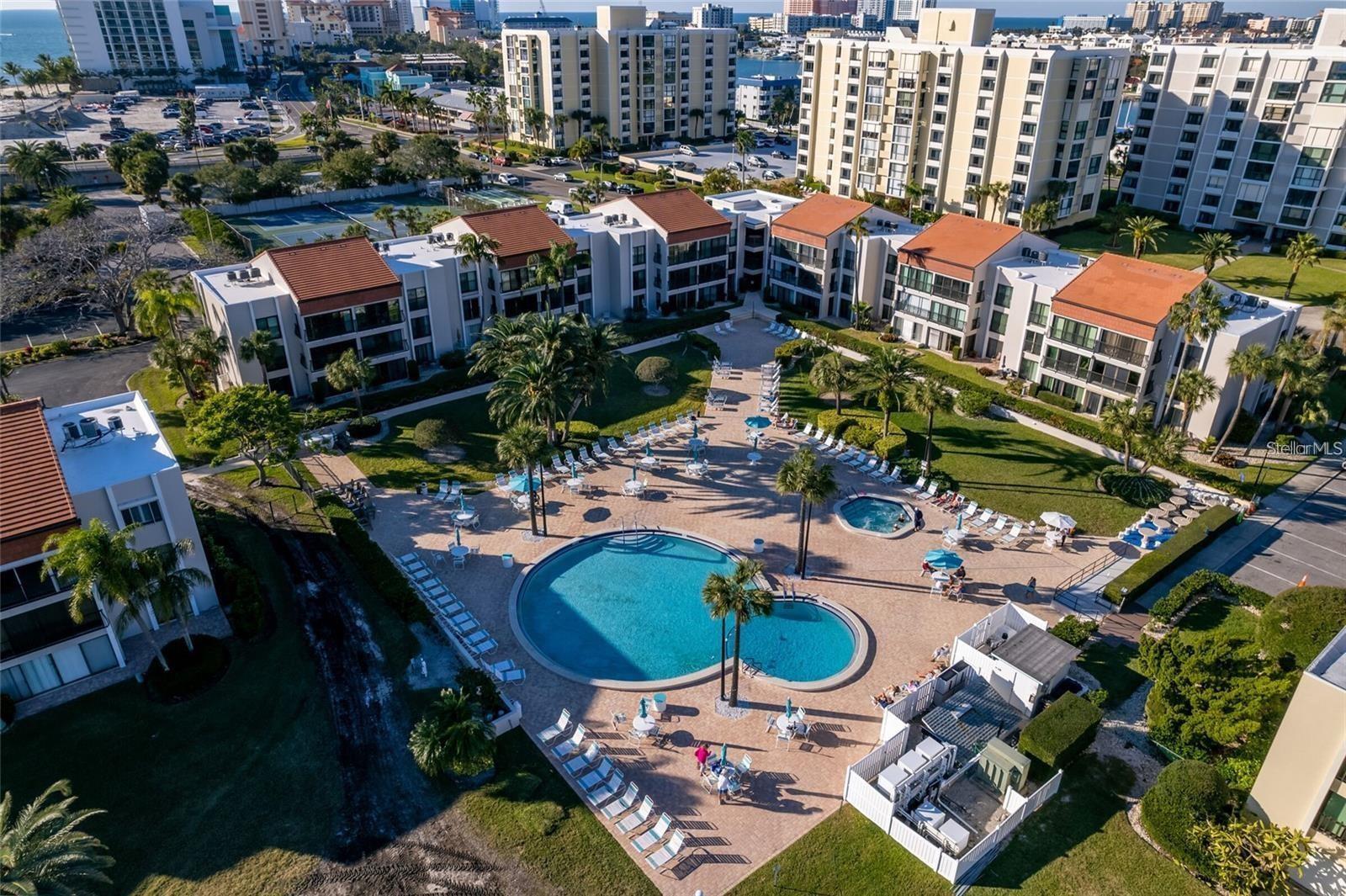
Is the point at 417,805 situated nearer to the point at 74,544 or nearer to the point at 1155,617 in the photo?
the point at 74,544

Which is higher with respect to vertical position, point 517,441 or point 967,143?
point 967,143

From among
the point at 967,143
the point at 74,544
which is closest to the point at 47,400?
the point at 74,544

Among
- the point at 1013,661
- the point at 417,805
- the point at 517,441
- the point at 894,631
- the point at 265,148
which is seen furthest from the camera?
the point at 265,148

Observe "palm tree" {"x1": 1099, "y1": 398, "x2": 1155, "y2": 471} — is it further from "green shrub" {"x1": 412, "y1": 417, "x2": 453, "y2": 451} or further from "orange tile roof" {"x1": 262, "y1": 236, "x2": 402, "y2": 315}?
"orange tile roof" {"x1": 262, "y1": 236, "x2": 402, "y2": 315}

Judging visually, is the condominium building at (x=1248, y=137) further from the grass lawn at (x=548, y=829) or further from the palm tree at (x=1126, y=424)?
the grass lawn at (x=548, y=829)

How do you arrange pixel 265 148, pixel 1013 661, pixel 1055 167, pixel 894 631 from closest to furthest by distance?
pixel 1013 661
pixel 894 631
pixel 1055 167
pixel 265 148

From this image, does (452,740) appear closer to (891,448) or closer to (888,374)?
(891,448)

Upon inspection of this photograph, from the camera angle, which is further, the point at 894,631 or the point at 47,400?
the point at 47,400
